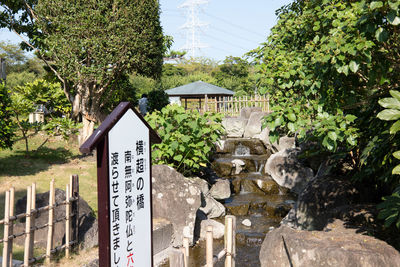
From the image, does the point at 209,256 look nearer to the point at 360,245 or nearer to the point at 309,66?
the point at 360,245

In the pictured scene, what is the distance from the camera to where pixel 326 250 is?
481 cm

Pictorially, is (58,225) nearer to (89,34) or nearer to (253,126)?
(89,34)

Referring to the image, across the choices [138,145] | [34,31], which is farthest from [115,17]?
[138,145]

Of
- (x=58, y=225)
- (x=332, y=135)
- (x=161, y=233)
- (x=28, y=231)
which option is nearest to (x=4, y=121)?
(x=58, y=225)

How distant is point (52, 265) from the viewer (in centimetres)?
552

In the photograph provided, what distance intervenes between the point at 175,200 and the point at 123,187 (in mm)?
5244

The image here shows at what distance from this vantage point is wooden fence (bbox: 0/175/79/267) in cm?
502

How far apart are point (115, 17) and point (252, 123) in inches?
387

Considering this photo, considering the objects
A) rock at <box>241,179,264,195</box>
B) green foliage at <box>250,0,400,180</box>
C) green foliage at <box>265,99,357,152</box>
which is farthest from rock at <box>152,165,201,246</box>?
rock at <box>241,179,264,195</box>

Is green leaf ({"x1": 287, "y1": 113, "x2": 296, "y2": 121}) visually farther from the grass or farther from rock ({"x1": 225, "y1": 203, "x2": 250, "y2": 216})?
rock ({"x1": 225, "y1": 203, "x2": 250, "y2": 216})

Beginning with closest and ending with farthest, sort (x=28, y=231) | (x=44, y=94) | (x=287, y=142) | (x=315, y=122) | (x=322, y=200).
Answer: (x=315, y=122) → (x=28, y=231) → (x=322, y=200) → (x=44, y=94) → (x=287, y=142)

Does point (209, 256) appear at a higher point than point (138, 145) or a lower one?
lower

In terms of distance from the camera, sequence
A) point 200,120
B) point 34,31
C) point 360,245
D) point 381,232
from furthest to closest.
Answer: point 34,31 → point 200,120 → point 381,232 → point 360,245

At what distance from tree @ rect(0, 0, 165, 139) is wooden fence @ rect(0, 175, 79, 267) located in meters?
7.12
